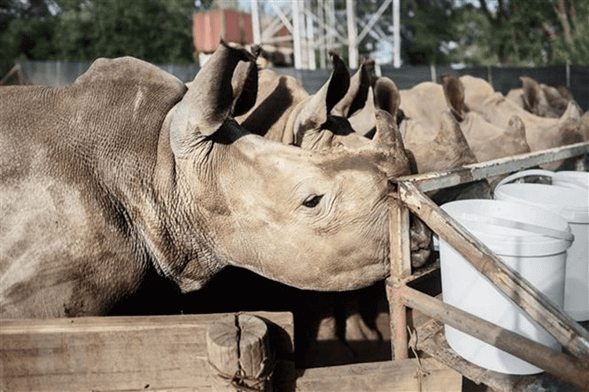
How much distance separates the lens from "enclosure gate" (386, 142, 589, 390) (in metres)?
1.99

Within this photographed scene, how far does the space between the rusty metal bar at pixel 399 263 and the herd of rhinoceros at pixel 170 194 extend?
22 cm

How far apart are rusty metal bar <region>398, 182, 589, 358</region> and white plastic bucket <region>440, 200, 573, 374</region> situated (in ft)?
0.49

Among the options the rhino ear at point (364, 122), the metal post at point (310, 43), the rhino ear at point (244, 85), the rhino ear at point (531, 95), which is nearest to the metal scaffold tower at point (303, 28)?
the metal post at point (310, 43)

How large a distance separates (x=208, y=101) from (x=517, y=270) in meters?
1.78

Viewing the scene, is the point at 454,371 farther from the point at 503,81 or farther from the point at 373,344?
the point at 503,81

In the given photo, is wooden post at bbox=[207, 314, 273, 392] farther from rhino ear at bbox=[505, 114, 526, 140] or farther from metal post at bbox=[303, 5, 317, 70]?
metal post at bbox=[303, 5, 317, 70]

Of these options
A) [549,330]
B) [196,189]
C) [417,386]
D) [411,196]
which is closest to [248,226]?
[196,189]

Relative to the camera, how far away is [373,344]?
453cm

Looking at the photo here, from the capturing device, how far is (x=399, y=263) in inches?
113

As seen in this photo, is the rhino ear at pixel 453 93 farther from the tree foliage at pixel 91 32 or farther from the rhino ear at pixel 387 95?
the tree foliage at pixel 91 32

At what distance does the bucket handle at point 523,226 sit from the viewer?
2451 millimetres

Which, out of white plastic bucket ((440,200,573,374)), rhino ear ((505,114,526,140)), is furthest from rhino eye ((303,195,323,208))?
rhino ear ((505,114,526,140))

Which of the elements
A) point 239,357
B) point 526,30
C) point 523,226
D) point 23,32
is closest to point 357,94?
point 523,226

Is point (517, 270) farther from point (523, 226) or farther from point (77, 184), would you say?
point (77, 184)
